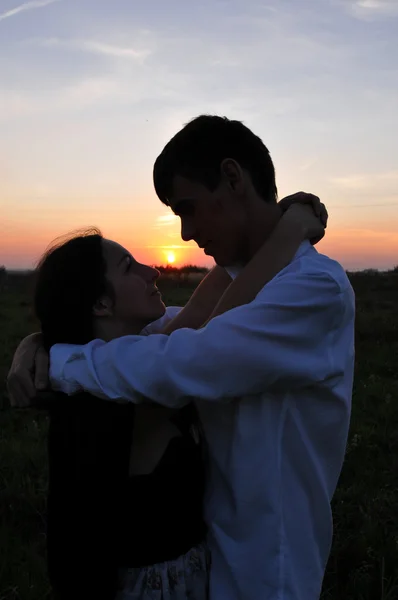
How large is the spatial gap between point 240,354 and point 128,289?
0.63 m

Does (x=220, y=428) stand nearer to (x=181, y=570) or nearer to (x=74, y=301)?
(x=181, y=570)

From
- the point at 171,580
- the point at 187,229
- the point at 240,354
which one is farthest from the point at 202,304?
the point at 171,580

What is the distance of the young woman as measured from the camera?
1698mm

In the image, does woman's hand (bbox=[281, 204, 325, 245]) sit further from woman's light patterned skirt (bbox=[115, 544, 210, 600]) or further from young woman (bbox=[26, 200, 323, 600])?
woman's light patterned skirt (bbox=[115, 544, 210, 600])

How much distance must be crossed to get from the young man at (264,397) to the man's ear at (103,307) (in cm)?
22

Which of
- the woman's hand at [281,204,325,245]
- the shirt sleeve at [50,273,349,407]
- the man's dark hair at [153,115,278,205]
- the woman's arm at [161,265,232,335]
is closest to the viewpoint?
the shirt sleeve at [50,273,349,407]

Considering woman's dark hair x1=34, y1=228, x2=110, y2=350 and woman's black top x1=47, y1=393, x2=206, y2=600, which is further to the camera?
woman's dark hair x1=34, y1=228, x2=110, y2=350

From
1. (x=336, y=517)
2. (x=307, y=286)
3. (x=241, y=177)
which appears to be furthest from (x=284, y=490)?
(x=336, y=517)

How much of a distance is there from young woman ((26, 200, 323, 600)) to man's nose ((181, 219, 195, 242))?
254mm

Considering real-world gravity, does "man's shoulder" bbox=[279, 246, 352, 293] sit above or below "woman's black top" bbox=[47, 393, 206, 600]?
above

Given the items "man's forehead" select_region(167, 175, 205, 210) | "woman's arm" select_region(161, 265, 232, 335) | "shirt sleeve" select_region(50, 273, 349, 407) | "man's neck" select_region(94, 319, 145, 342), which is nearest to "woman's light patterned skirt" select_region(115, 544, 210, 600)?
"shirt sleeve" select_region(50, 273, 349, 407)

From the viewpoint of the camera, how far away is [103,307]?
201cm

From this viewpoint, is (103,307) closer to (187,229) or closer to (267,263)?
(187,229)

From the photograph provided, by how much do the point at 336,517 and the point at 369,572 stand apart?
2.07ft
